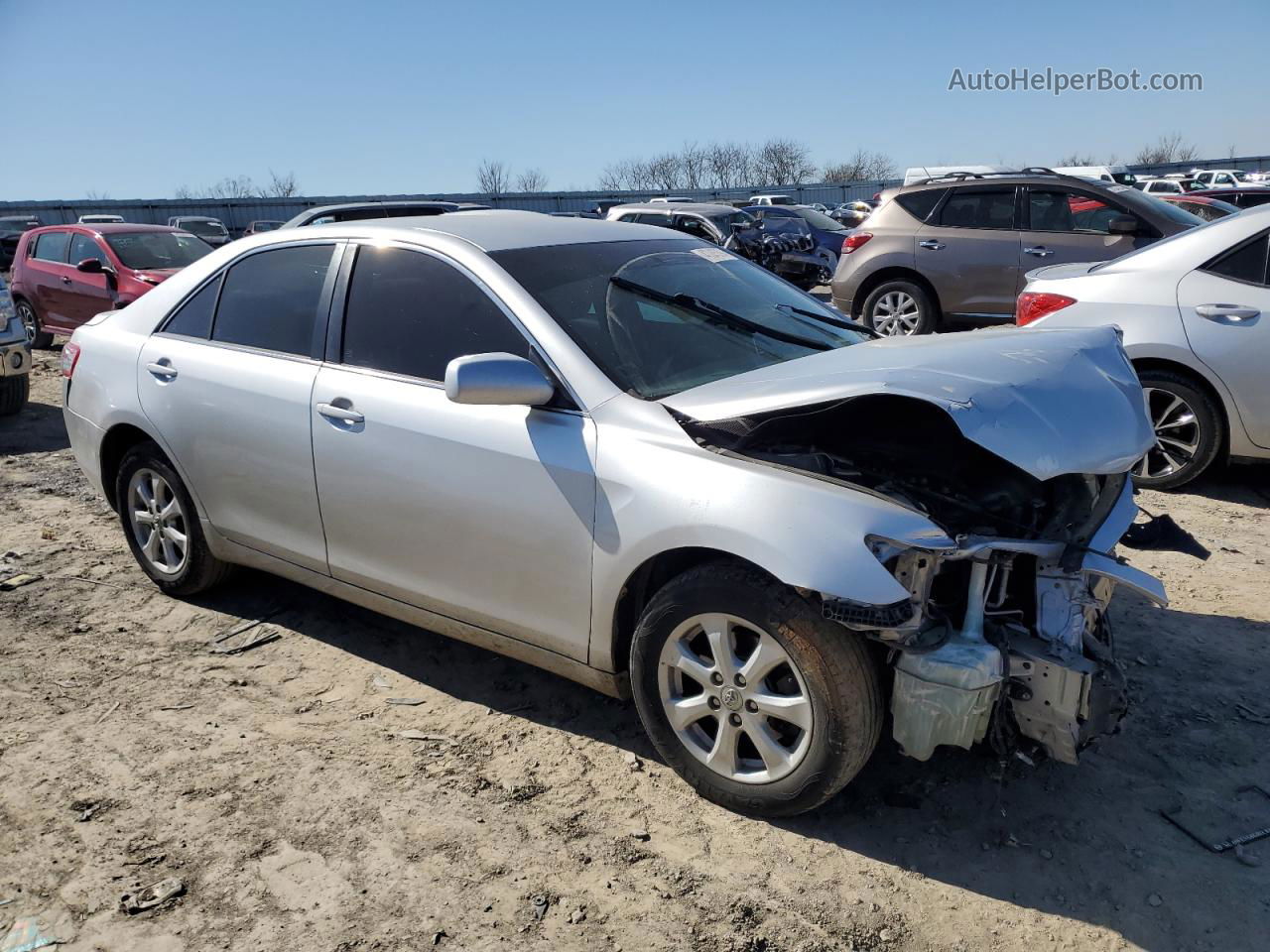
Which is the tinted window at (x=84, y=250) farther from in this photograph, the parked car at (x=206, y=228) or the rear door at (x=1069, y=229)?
the rear door at (x=1069, y=229)

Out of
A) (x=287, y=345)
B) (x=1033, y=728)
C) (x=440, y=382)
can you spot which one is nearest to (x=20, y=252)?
(x=287, y=345)

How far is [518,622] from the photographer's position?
11.0ft

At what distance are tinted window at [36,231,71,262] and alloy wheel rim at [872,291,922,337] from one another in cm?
979

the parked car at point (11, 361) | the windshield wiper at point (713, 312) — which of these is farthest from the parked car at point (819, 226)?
the windshield wiper at point (713, 312)

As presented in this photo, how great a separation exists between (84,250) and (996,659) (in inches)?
494

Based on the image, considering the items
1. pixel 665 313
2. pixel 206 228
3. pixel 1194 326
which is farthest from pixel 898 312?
pixel 206 228

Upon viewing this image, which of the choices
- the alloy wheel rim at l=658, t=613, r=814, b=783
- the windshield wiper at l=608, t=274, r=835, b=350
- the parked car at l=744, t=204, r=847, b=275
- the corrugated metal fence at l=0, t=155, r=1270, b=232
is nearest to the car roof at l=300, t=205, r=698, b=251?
the windshield wiper at l=608, t=274, r=835, b=350

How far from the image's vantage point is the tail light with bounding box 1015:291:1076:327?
19.9 feet

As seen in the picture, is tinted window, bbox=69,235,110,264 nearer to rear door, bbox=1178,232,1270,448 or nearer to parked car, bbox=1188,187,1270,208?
rear door, bbox=1178,232,1270,448

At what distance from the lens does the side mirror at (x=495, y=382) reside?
305 centimetres

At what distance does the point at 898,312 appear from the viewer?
33.4ft

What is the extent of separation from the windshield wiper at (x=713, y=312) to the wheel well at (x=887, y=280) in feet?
21.9

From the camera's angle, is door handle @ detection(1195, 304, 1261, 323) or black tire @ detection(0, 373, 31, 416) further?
black tire @ detection(0, 373, 31, 416)

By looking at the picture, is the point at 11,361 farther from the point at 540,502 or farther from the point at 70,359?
the point at 540,502
